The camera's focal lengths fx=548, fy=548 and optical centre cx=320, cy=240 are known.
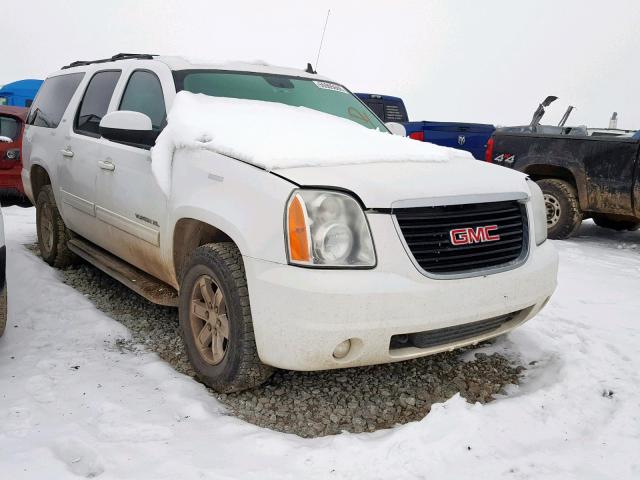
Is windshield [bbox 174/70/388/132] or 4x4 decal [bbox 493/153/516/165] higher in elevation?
windshield [bbox 174/70/388/132]

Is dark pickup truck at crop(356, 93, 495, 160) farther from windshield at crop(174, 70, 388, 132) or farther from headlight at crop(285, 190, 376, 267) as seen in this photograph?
headlight at crop(285, 190, 376, 267)

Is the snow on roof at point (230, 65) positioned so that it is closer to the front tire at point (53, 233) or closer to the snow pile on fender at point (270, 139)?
the snow pile on fender at point (270, 139)

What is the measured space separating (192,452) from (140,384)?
0.72 m

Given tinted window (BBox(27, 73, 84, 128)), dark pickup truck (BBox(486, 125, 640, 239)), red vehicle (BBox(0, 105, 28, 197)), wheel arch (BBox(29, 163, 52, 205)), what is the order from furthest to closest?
red vehicle (BBox(0, 105, 28, 197))
dark pickup truck (BBox(486, 125, 640, 239))
wheel arch (BBox(29, 163, 52, 205))
tinted window (BBox(27, 73, 84, 128))

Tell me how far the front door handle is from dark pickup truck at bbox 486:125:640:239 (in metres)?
5.38

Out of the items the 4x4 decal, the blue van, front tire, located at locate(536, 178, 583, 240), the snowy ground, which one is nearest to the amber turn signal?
the snowy ground

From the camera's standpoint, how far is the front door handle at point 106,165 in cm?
362

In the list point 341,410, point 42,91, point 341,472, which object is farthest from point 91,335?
point 42,91

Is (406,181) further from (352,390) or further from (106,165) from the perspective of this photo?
(106,165)

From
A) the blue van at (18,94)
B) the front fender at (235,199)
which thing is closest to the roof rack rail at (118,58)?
the front fender at (235,199)

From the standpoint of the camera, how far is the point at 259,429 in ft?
8.18

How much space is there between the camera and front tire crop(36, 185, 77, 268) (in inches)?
187

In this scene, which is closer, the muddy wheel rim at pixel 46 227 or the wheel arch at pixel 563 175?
the muddy wheel rim at pixel 46 227

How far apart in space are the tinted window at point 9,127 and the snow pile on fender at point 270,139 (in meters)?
6.37
